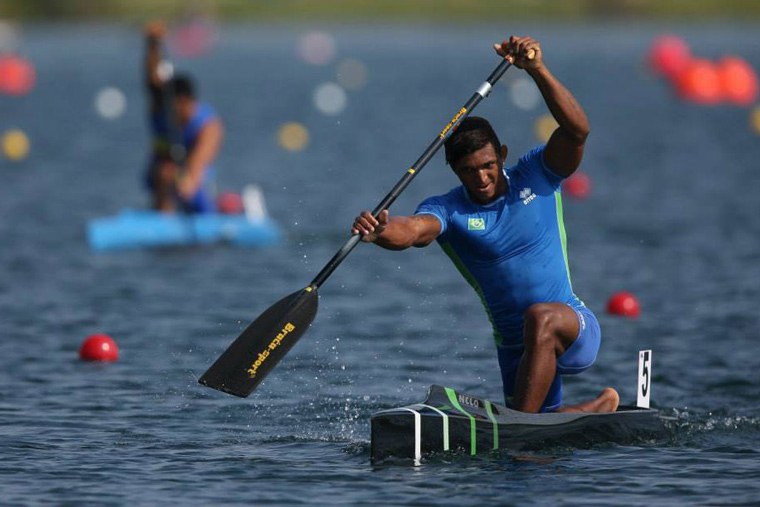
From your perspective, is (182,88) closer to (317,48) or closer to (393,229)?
(393,229)

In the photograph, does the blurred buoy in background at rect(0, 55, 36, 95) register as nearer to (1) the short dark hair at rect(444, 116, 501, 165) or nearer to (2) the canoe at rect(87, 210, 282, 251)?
(2) the canoe at rect(87, 210, 282, 251)

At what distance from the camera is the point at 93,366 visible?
12016 mm

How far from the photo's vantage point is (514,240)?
905 cm

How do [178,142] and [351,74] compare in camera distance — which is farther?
[351,74]

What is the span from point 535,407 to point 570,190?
14.4m

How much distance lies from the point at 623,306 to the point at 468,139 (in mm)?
5830

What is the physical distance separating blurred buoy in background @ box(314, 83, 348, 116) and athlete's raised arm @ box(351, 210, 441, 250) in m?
35.4

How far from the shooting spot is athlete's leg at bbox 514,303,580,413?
880 cm

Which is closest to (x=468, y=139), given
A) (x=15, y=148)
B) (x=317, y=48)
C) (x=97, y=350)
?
(x=97, y=350)

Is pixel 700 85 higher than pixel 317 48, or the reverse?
pixel 317 48

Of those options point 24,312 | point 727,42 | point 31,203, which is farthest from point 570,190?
point 727,42

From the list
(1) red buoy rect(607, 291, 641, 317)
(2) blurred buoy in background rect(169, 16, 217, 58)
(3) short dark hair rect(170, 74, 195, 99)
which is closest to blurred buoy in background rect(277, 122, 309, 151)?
(3) short dark hair rect(170, 74, 195, 99)

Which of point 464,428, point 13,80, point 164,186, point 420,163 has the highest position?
point 13,80

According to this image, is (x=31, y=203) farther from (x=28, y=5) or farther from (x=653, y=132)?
(x=28, y=5)
